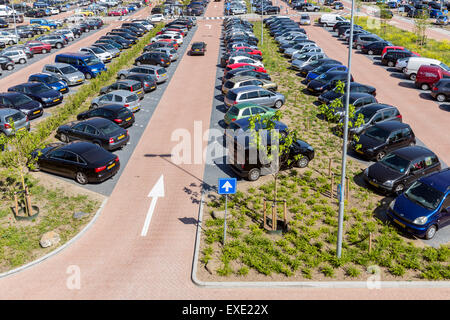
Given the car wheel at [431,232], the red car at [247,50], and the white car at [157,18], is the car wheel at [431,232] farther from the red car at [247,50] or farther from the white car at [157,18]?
the white car at [157,18]

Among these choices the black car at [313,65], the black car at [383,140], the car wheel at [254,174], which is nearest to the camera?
the car wheel at [254,174]

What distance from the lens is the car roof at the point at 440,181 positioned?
15297 mm

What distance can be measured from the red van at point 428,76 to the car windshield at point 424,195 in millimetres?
18763

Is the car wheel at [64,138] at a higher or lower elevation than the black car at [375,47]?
lower

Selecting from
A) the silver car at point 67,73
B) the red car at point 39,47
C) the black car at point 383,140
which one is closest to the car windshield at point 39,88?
the silver car at point 67,73

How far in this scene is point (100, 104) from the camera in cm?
2673

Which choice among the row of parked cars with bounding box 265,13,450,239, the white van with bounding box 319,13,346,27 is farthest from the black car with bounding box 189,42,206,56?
the white van with bounding box 319,13,346,27

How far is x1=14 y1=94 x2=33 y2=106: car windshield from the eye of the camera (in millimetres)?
25938

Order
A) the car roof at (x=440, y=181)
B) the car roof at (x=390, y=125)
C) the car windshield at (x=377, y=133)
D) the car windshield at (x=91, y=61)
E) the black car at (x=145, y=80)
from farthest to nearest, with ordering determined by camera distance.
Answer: the car windshield at (x=91, y=61) → the black car at (x=145, y=80) → the car roof at (x=390, y=125) → the car windshield at (x=377, y=133) → the car roof at (x=440, y=181)

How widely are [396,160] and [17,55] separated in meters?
37.0

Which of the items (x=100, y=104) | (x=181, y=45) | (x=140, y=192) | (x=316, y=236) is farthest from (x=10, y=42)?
(x=316, y=236)

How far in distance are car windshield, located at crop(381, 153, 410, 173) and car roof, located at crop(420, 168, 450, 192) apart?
152cm

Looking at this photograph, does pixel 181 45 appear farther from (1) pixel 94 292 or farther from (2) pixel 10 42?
(1) pixel 94 292

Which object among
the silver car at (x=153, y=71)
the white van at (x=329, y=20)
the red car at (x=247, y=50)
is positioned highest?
the white van at (x=329, y=20)
